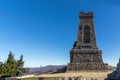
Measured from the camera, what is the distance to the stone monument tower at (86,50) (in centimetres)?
9188

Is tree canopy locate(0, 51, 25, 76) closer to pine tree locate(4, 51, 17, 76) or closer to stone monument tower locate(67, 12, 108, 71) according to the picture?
pine tree locate(4, 51, 17, 76)

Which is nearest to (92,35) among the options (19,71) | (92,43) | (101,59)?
(92,43)

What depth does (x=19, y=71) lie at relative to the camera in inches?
2776

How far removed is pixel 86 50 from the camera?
95.3 m

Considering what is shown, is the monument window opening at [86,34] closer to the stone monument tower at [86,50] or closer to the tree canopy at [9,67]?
the stone monument tower at [86,50]

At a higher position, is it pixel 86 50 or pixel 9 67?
pixel 86 50

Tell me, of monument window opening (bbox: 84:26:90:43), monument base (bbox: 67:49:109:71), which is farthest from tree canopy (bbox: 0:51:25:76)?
monument window opening (bbox: 84:26:90:43)

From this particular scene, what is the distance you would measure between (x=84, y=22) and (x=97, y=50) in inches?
436

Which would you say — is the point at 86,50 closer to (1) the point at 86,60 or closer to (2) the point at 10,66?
(1) the point at 86,60

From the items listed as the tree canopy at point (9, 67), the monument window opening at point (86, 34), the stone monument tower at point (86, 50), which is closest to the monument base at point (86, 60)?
the stone monument tower at point (86, 50)

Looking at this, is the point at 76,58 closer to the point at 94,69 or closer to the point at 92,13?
the point at 94,69

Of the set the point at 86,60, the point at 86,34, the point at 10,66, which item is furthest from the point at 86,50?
the point at 10,66

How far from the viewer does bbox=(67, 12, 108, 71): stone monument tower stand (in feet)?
301

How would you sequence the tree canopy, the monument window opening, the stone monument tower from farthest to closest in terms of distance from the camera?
the monument window opening → the stone monument tower → the tree canopy
